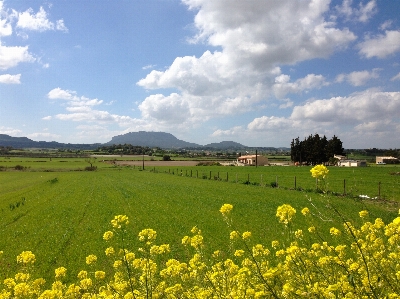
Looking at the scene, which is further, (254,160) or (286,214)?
(254,160)

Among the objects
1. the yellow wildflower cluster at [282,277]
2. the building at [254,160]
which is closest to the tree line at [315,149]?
the building at [254,160]

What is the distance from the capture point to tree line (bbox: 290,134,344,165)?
94.2m

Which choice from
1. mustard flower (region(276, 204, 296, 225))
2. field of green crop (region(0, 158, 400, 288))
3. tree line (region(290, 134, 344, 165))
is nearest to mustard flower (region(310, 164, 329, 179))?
mustard flower (region(276, 204, 296, 225))

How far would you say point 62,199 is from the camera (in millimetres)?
27453

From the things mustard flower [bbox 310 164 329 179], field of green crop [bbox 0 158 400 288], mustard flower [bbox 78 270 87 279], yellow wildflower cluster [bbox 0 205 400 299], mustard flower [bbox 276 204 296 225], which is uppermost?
mustard flower [bbox 310 164 329 179]

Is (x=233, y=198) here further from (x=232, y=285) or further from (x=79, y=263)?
(x=232, y=285)

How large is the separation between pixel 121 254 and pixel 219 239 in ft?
32.3

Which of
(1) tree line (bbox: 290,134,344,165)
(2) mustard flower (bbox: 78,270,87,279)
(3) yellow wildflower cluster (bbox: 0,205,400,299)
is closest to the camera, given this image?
(3) yellow wildflower cluster (bbox: 0,205,400,299)

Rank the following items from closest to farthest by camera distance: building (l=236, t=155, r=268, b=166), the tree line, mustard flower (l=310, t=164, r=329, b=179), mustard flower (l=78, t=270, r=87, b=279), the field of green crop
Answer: mustard flower (l=310, t=164, r=329, b=179)
mustard flower (l=78, t=270, r=87, b=279)
the field of green crop
the tree line
building (l=236, t=155, r=268, b=166)

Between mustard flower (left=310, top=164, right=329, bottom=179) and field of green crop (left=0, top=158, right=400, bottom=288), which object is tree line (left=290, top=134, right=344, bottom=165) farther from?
mustard flower (left=310, top=164, right=329, bottom=179)

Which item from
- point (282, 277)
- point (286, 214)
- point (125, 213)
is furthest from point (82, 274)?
point (125, 213)

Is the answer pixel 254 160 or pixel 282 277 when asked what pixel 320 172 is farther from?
pixel 254 160

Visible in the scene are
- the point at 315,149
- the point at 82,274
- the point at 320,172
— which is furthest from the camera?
the point at 315,149

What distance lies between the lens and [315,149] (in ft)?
309
